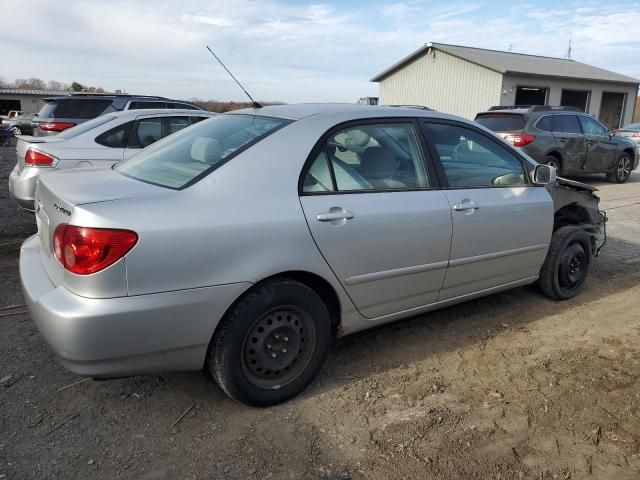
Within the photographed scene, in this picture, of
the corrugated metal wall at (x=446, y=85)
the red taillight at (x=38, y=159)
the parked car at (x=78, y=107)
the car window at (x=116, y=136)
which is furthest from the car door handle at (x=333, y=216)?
the corrugated metal wall at (x=446, y=85)

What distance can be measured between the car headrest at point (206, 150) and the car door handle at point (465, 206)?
5.17ft

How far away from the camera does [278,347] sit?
2.85 metres

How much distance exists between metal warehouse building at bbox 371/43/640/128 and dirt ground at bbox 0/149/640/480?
21.1 metres

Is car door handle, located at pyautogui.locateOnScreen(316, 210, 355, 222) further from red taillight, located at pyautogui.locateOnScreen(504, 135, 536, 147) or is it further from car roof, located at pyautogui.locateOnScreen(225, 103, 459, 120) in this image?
red taillight, located at pyautogui.locateOnScreen(504, 135, 536, 147)

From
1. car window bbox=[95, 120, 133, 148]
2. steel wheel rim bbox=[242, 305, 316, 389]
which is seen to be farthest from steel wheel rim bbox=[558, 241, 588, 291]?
car window bbox=[95, 120, 133, 148]

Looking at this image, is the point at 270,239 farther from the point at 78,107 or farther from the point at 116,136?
the point at 78,107

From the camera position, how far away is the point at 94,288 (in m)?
2.31

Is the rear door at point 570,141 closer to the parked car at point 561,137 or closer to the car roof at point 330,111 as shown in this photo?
the parked car at point 561,137

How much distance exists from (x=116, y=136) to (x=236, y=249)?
4587 mm

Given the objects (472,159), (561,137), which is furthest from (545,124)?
(472,159)

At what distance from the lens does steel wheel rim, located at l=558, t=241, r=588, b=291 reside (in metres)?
4.50

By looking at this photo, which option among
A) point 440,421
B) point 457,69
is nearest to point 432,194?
point 440,421

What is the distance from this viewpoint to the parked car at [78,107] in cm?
945

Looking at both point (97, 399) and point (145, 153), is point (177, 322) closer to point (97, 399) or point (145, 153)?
Result: point (97, 399)
